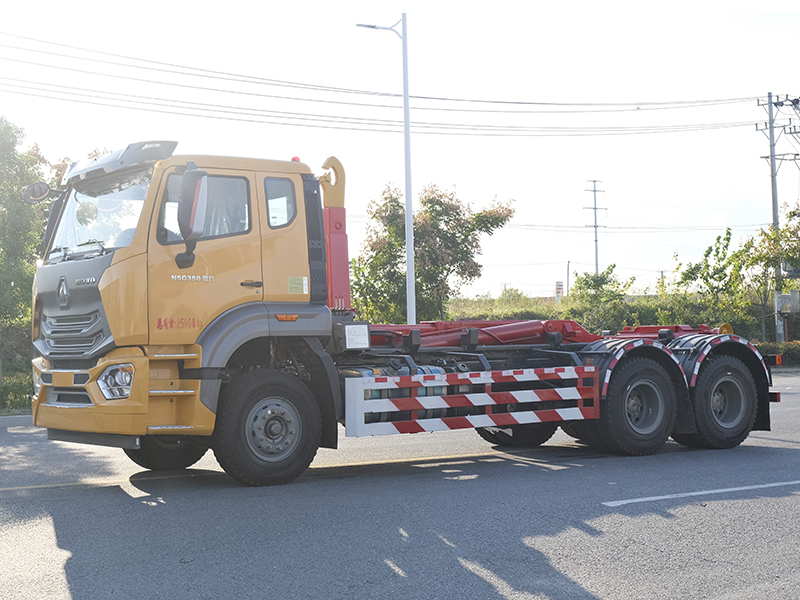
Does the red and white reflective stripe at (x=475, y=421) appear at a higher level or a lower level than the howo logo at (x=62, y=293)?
lower

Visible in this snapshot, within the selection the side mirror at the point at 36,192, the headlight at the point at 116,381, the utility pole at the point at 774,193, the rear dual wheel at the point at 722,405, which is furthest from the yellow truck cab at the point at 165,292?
the utility pole at the point at 774,193

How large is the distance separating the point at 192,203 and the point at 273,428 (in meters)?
2.25

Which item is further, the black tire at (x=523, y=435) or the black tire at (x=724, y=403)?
the black tire at (x=523, y=435)

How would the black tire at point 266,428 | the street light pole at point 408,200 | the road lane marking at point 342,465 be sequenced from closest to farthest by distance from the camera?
the black tire at point 266,428 < the road lane marking at point 342,465 < the street light pole at point 408,200

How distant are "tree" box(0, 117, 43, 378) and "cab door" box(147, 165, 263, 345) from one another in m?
11.3

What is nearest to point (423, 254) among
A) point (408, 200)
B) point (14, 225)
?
point (408, 200)

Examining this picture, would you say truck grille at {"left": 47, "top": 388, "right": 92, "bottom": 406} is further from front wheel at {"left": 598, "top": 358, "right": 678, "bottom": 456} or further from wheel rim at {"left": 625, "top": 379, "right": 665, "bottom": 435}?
wheel rim at {"left": 625, "top": 379, "right": 665, "bottom": 435}

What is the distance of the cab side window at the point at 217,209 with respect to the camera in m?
7.58

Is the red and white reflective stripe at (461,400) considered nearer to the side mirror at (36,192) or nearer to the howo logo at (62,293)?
the howo logo at (62,293)

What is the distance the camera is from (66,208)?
8.38 metres

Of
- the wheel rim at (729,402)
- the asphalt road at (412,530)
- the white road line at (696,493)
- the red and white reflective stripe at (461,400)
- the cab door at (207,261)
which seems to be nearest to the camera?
the asphalt road at (412,530)

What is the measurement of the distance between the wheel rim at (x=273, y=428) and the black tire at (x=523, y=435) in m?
3.62

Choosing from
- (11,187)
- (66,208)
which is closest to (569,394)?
(66,208)

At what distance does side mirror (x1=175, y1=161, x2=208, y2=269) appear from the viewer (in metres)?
7.29
